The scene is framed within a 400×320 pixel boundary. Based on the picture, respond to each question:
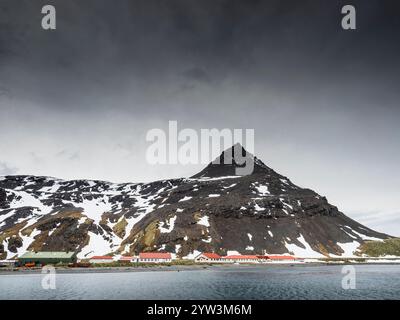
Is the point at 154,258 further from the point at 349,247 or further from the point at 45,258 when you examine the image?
the point at 349,247

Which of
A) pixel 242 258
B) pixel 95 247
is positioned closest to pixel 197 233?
pixel 242 258

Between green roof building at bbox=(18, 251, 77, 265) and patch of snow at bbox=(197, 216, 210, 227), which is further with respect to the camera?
patch of snow at bbox=(197, 216, 210, 227)

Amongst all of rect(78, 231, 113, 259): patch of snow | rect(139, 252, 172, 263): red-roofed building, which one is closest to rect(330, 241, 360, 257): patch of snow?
rect(139, 252, 172, 263): red-roofed building

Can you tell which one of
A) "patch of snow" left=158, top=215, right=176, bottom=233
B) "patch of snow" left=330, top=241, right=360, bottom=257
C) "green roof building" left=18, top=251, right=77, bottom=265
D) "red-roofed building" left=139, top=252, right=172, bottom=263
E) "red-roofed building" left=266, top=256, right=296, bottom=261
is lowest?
"patch of snow" left=330, top=241, right=360, bottom=257

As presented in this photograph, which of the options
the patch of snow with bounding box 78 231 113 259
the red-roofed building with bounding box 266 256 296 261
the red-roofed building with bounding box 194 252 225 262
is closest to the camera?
the red-roofed building with bounding box 194 252 225 262

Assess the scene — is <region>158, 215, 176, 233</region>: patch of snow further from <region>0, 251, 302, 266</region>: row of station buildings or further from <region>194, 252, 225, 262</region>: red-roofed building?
<region>194, 252, 225, 262</region>: red-roofed building

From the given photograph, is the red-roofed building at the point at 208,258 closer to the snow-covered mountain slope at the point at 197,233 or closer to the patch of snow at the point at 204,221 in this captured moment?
the snow-covered mountain slope at the point at 197,233

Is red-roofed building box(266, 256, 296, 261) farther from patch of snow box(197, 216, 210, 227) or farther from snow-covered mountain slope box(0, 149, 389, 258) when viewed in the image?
patch of snow box(197, 216, 210, 227)

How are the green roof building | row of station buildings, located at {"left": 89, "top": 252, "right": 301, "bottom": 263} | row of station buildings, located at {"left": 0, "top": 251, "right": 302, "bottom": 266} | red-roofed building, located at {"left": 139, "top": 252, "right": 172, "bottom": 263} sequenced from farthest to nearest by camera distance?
row of station buildings, located at {"left": 89, "top": 252, "right": 301, "bottom": 263}
red-roofed building, located at {"left": 139, "top": 252, "right": 172, "bottom": 263}
row of station buildings, located at {"left": 0, "top": 251, "right": 302, "bottom": 266}
the green roof building

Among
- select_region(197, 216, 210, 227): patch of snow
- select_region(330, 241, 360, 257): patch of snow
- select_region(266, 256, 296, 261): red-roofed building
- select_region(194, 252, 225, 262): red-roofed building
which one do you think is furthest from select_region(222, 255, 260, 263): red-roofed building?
select_region(330, 241, 360, 257): patch of snow

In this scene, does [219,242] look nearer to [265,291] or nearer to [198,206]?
[198,206]

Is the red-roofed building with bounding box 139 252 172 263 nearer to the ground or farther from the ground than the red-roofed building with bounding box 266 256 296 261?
farther from the ground
